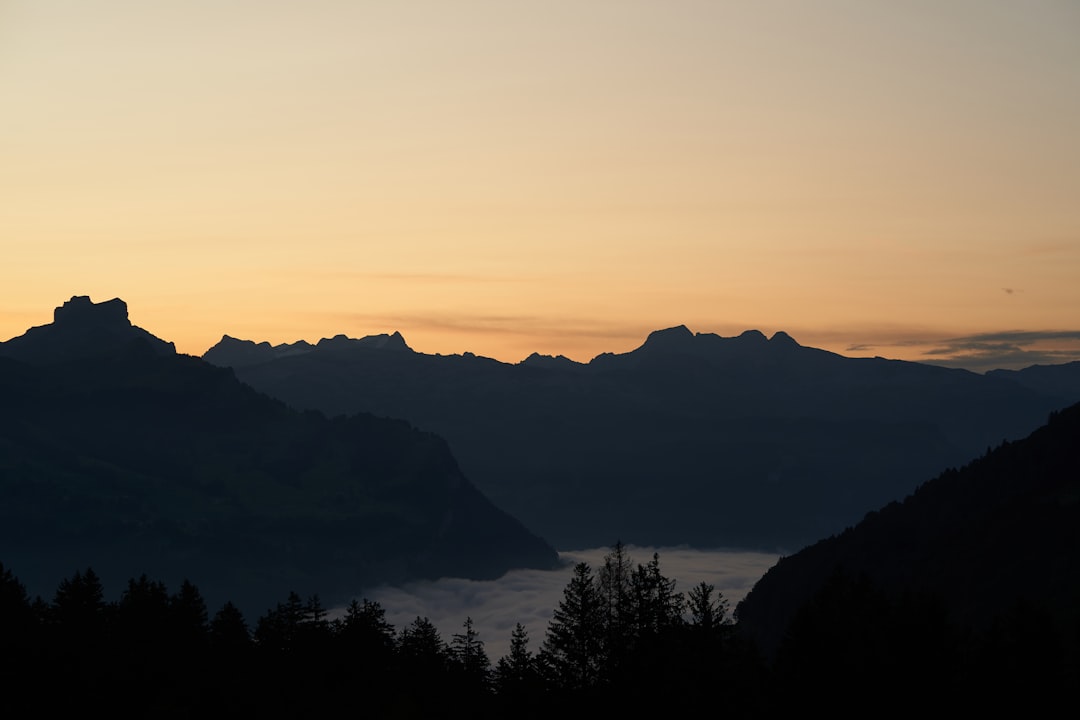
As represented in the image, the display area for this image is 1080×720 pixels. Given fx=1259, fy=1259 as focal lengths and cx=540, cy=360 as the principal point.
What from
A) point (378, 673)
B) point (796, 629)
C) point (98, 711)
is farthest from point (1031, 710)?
point (98, 711)

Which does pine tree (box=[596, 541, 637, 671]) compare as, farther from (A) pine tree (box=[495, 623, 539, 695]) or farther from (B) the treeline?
(A) pine tree (box=[495, 623, 539, 695])

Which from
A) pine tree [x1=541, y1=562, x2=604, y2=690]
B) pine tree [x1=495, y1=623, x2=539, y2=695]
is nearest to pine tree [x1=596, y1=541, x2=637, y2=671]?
pine tree [x1=541, y1=562, x2=604, y2=690]

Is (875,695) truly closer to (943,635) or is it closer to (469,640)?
(943,635)

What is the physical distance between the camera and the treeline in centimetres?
9175

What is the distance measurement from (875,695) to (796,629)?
Result: 758 cm

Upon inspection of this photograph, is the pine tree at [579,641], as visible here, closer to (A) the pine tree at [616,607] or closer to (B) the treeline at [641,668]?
(B) the treeline at [641,668]

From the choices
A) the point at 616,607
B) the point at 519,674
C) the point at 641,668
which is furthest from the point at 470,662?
the point at 641,668

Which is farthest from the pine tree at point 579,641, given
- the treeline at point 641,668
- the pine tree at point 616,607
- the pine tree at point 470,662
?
the pine tree at point 470,662

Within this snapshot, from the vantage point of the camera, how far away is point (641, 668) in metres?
90.5

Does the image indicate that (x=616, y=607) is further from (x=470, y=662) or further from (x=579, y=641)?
(x=470, y=662)

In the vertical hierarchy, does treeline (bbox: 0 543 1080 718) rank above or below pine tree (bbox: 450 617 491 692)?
above

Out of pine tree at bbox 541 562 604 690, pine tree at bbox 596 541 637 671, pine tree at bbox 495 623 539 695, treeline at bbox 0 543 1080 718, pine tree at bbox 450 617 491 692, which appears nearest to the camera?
treeline at bbox 0 543 1080 718

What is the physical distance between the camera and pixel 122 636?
12619 centimetres

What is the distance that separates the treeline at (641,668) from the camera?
301 ft
